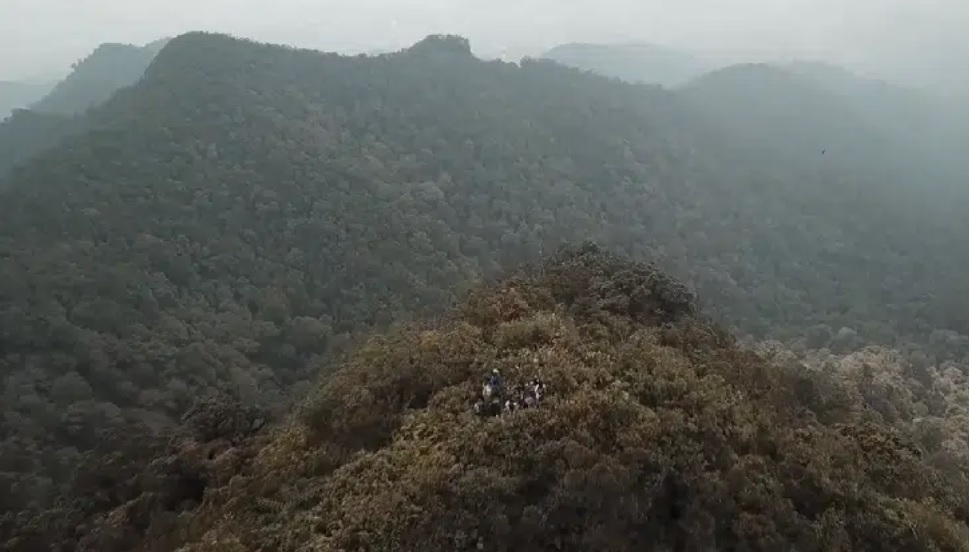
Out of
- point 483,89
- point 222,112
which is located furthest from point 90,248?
point 483,89

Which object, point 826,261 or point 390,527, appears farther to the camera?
point 826,261

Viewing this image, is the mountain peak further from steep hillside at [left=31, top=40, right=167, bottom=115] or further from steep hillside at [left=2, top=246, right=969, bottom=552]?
steep hillside at [left=2, top=246, right=969, bottom=552]

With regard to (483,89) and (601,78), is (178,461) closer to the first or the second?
(483,89)

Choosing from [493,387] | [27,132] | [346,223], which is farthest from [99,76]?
[493,387]

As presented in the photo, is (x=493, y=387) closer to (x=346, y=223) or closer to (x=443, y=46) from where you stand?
(x=346, y=223)

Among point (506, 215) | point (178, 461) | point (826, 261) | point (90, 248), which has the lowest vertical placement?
point (826, 261)

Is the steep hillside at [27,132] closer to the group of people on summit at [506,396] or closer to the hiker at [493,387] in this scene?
the hiker at [493,387]

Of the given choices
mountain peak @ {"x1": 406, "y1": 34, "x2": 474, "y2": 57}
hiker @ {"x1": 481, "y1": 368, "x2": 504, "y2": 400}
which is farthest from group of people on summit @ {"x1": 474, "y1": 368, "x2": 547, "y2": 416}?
mountain peak @ {"x1": 406, "y1": 34, "x2": 474, "y2": 57}
